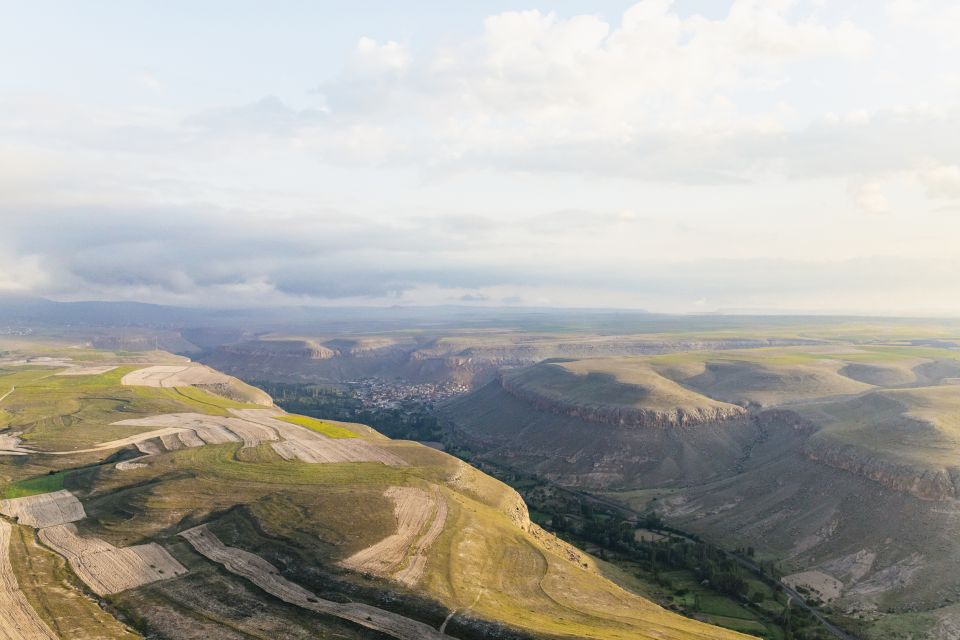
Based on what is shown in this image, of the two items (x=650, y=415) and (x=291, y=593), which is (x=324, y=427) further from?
(x=291, y=593)

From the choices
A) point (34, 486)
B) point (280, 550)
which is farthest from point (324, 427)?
point (280, 550)

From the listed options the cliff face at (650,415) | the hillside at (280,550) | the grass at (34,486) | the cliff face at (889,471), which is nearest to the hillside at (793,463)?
the cliff face at (889,471)

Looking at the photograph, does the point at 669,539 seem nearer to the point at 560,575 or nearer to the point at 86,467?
the point at 560,575

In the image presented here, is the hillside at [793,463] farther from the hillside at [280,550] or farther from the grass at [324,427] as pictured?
the grass at [324,427]

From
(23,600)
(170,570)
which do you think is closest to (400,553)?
(170,570)

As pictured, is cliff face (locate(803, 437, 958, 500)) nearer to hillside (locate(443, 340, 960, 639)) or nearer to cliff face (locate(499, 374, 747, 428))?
hillside (locate(443, 340, 960, 639))

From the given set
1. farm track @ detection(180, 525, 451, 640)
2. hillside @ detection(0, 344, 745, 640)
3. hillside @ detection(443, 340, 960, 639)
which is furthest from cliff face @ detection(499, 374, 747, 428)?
farm track @ detection(180, 525, 451, 640)
